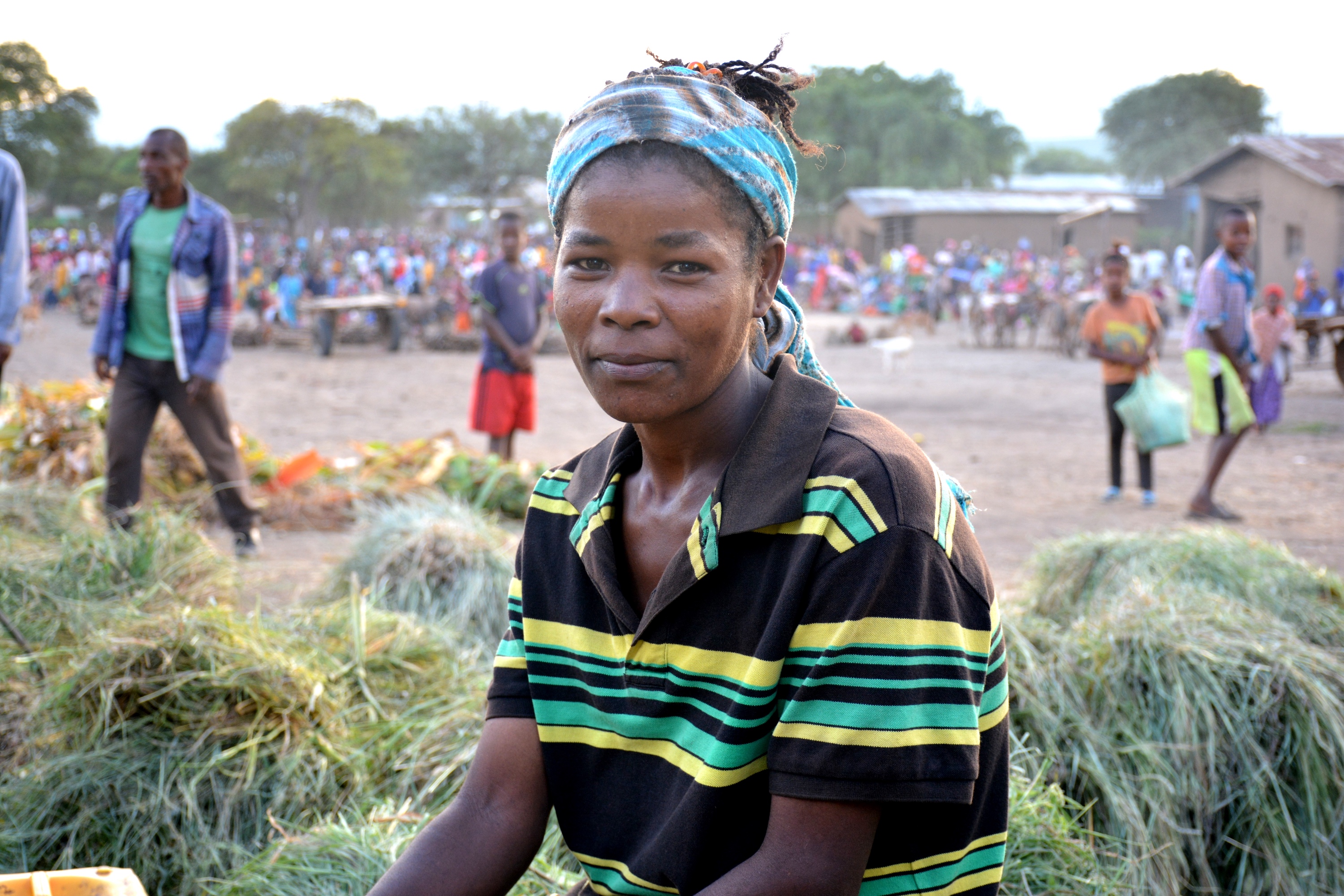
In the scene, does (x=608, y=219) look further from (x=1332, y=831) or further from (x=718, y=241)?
(x=1332, y=831)

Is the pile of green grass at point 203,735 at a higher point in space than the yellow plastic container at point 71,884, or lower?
lower

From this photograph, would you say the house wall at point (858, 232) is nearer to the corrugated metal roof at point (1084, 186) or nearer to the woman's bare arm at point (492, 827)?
the corrugated metal roof at point (1084, 186)

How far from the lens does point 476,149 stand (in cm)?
4375

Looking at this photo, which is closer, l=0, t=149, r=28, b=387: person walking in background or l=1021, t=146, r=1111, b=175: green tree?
l=0, t=149, r=28, b=387: person walking in background

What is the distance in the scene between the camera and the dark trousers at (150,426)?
4.49 metres

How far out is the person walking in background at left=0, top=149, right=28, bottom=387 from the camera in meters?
4.01

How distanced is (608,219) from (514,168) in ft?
147

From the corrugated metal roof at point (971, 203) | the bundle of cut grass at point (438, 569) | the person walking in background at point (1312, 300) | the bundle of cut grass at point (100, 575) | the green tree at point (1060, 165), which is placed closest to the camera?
the bundle of cut grass at point (100, 575)

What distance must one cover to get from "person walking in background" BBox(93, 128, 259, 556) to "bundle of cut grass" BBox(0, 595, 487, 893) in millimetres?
Answer: 2033

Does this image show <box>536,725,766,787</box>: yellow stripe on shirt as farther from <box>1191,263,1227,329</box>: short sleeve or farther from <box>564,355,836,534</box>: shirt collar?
<box>1191,263,1227,329</box>: short sleeve

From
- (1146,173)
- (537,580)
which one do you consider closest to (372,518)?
(537,580)

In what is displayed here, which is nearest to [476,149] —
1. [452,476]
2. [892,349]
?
[892,349]

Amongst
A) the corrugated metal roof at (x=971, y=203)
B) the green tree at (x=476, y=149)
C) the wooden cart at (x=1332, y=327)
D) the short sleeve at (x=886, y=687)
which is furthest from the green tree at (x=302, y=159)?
the short sleeve at (x=886, y=687)

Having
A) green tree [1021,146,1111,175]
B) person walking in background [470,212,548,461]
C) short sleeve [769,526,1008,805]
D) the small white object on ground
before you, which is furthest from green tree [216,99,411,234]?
green tree [1021,146,1111,175]
